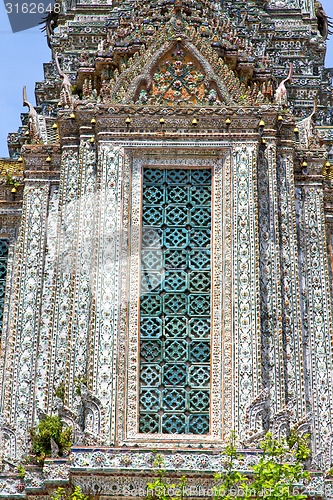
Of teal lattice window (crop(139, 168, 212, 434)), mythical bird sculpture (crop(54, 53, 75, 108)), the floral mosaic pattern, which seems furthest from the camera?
mythical bird sculpture (crop(54, 53, 75, 108))

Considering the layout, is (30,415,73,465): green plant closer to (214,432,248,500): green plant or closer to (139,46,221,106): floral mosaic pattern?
(214,432,248,500): green plant

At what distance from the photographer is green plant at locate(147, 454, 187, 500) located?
63.5ft

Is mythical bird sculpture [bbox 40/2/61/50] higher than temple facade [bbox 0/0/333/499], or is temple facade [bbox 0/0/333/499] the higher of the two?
mythical bird sculpture [bbox 40/2/61/50]

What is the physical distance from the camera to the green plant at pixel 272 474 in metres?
18.7

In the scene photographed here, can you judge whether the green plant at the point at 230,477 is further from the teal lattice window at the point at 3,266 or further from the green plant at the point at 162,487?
the teal lattice window at the point at 3,266

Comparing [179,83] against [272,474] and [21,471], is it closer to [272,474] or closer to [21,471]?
[21,471]

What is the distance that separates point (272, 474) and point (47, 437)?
4.45 m

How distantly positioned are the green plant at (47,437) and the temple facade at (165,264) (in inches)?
7.7

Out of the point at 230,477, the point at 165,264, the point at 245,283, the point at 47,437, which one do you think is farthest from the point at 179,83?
the point at 230,477

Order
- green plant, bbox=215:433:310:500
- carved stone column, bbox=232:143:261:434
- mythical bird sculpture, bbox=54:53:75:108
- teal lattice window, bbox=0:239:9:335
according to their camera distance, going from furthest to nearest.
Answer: mythical bird sculpture, bbox=54:53:75:108
teal lattice window, bbox=0:239:9:335
carved stone column, bbox=232:143:261:434
green plant, bbox=215:433:310:500

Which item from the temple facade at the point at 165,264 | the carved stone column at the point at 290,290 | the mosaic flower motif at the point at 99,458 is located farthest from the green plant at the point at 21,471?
the carved stone column at the point at 290,290

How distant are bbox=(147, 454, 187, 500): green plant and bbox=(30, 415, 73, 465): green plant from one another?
1718mm

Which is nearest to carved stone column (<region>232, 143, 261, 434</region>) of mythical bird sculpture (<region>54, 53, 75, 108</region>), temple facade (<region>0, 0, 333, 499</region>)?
temple facade (<region>0, 0, 333, 499</region>)

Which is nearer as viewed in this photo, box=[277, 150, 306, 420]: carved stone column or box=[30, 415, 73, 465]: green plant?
box=[30, 415, 73, 465]: green plant
